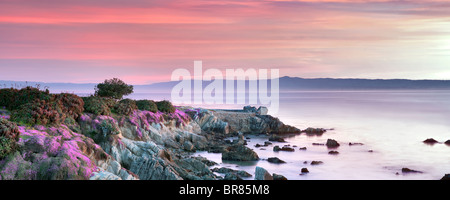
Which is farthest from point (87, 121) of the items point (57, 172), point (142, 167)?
point (57, 172)

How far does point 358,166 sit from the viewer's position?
36.7m

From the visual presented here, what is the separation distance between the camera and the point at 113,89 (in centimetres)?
4688

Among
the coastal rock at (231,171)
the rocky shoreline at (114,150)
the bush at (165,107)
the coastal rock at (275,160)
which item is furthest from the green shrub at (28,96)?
the bush at (165,107)

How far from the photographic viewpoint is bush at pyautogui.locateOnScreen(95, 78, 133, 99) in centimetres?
4644

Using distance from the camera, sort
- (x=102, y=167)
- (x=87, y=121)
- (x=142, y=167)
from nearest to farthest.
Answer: (x=102, y=167) < (x=142, y=167) < (x=87, y=121)

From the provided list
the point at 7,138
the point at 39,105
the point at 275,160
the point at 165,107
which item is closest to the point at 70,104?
the point at 39,105

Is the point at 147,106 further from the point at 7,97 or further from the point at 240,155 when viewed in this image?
the point at 7,97

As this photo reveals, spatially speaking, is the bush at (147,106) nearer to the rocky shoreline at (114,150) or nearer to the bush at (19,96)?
the rocky shoreline at (114,150)

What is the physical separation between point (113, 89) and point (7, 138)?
2866cm

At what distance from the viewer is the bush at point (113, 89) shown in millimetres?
46438

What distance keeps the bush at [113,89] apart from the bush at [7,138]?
2672 cm
